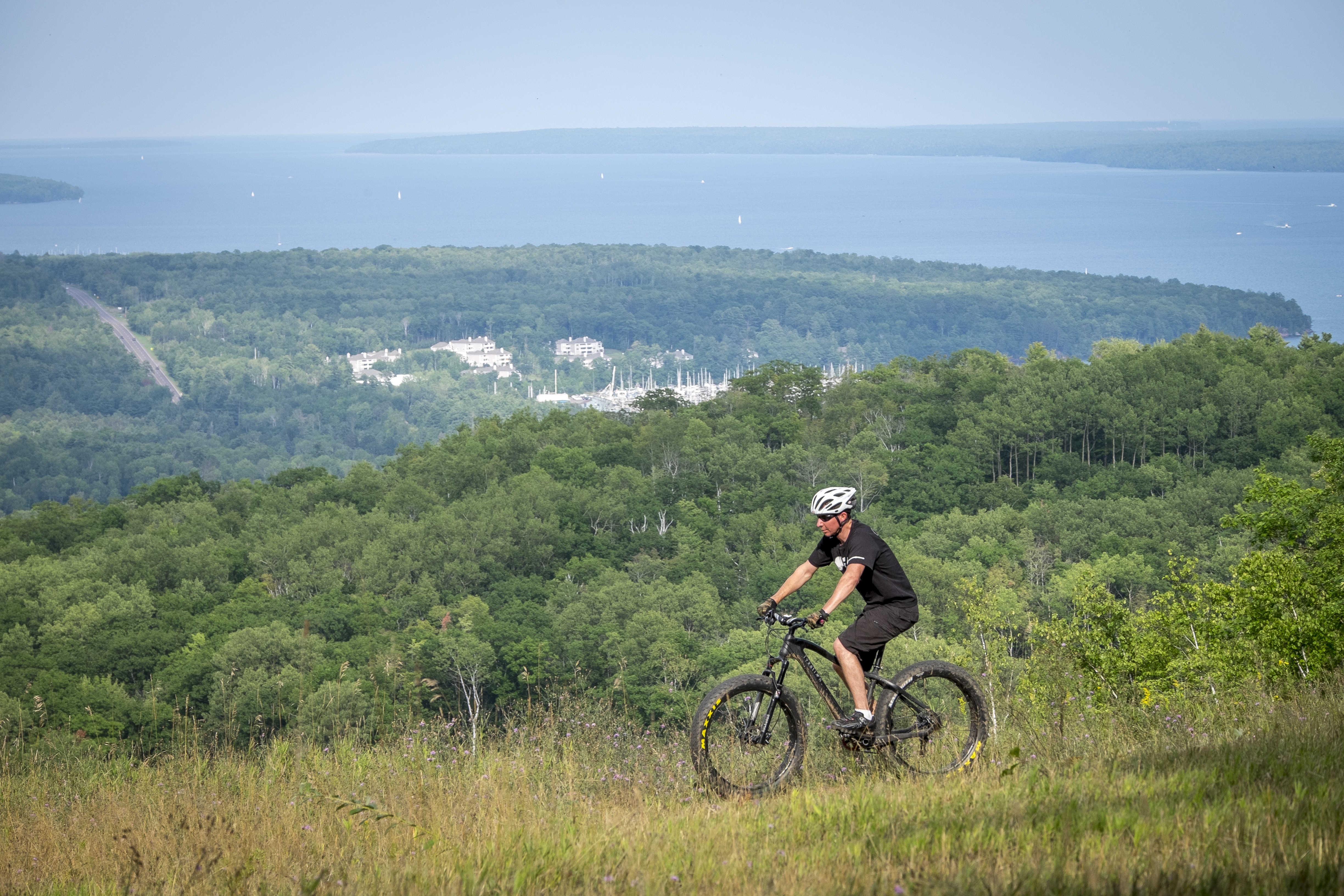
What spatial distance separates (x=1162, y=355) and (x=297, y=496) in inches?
2039

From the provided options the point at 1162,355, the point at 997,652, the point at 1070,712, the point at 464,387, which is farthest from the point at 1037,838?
the point at 464,387

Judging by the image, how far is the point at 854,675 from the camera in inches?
231

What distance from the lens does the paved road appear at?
153000 mm

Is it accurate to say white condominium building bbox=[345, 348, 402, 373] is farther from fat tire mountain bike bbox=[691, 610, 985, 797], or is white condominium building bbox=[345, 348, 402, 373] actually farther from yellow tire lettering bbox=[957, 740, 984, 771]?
yellow tire lettering bbox=[957, 740, 984, 771]

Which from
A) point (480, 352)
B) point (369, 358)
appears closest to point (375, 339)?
point (369, 358)

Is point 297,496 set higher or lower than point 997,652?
lower

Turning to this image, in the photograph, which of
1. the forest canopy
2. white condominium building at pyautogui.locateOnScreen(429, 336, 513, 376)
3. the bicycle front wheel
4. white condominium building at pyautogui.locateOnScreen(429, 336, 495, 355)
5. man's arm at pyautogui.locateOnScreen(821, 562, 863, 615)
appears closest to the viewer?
man's arm at pyautogui.locateOnScreen(821, 562, 863, 615)

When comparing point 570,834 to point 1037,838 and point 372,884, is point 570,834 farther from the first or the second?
point 1037,838

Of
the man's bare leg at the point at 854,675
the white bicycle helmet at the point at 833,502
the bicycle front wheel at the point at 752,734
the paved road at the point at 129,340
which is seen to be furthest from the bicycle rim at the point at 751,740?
the paved road at the point at 129,340

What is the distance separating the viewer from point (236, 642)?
1399 inches

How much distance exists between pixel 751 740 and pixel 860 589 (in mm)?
1011

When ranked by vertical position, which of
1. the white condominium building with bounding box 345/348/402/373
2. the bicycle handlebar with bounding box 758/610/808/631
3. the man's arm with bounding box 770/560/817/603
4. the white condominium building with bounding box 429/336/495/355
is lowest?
the white condominium building with bounding box 345/348/402/373

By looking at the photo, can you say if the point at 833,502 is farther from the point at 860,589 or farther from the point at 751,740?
the point at 751,740

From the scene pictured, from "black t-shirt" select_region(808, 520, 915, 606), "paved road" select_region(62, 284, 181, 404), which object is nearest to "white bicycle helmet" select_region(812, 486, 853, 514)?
"black t-shirt" select_region(808, 520, 915, 606)
